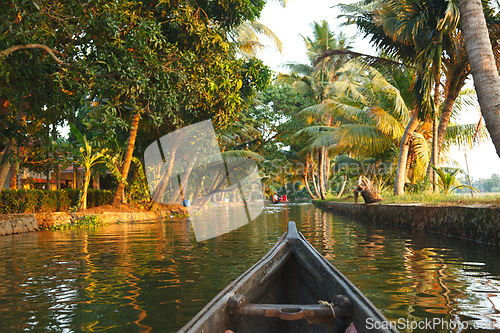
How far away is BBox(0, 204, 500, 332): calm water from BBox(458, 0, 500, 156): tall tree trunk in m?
2.18

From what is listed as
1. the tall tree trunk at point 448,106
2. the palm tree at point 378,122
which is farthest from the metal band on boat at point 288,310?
the palm tree at point 378,122

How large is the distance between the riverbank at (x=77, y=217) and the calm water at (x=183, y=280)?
3.32m

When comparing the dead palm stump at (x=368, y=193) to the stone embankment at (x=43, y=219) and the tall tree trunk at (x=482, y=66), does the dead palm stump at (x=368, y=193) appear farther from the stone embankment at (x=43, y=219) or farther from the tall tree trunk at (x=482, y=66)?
the stone embankment at (x=43, y=219)

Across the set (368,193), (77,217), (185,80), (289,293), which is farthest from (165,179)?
(289,293)

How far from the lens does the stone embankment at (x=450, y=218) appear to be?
5969 millimetres

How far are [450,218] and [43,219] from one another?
37.1ft

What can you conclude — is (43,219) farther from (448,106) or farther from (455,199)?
(448,106)

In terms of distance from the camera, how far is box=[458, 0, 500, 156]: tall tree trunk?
20.4 feet

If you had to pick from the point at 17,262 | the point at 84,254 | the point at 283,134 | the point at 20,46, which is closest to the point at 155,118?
the point at 20,46

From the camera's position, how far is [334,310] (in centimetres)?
211

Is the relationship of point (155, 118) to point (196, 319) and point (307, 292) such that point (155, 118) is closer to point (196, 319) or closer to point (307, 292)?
point (307, 292)

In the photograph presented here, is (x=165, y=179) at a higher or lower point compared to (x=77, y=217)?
higher

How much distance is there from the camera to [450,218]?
737 cm

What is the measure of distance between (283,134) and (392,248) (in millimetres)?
20799
